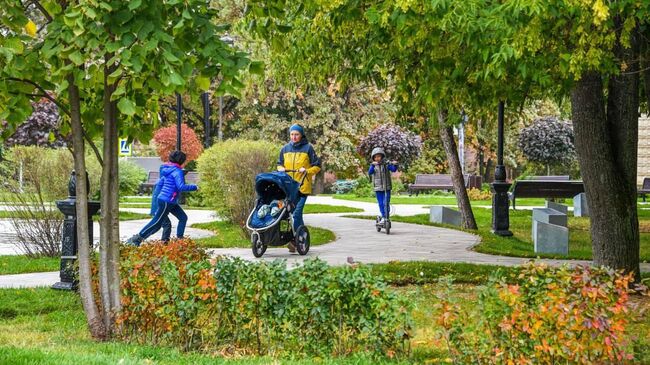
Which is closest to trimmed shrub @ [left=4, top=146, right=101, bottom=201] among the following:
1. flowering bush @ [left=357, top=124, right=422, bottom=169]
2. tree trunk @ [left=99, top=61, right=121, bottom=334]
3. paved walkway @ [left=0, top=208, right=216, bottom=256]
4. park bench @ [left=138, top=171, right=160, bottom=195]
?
paved walkway @ [left=0, top=208, right=216, bottom=256]

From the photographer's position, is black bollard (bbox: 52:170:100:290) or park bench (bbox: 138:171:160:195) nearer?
black bollard (bbox: 52:170:100:290)

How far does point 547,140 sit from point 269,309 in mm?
36477

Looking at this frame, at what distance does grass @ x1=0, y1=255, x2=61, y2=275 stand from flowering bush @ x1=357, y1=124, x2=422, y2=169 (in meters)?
30.4

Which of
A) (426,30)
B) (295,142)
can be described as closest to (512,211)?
(295,142)

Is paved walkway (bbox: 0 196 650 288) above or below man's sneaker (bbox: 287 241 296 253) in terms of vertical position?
below

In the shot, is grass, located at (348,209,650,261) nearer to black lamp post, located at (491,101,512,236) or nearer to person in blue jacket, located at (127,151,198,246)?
black lamp post, located at (491,101,512,236)

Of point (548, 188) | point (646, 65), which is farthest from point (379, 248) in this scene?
point (548, 188)

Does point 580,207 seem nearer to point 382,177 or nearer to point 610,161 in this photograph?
point 382,177

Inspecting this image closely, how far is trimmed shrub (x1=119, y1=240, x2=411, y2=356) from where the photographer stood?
6219 millimetres

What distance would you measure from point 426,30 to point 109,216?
3.17 m

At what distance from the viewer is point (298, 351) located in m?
6.41

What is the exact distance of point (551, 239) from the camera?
46.4ft

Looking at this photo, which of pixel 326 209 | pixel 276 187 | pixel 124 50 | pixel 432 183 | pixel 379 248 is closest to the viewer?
pixel 124 50

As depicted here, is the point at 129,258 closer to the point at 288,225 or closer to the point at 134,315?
the point at 134,315
